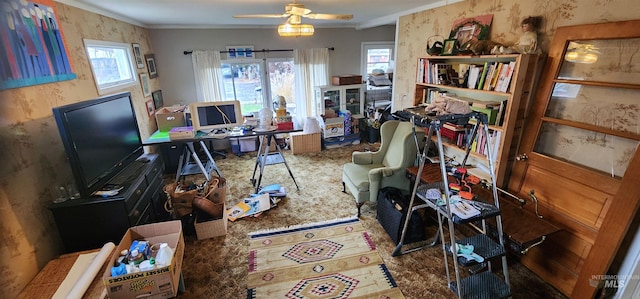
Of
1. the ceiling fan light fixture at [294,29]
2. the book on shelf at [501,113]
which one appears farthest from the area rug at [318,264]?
the ceiling fan light fixture at [294,29]

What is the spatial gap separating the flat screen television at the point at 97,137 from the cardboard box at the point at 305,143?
2.44 meters

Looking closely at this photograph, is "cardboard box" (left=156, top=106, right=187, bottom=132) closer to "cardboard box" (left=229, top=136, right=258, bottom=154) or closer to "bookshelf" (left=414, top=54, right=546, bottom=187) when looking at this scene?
"cardboard box" (left=229, top=136, right=258, bottom=154)

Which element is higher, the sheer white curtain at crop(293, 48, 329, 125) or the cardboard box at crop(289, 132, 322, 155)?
the sheer white curtain at crop(293, 48, 329, 125)

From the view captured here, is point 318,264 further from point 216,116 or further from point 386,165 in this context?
point 216,116

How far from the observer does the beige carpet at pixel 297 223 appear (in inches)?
76.5

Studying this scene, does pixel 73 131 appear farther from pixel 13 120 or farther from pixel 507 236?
pixel 507 236

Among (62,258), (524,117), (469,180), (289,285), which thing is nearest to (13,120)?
(62,258)

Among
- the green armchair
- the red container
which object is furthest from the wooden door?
the red container

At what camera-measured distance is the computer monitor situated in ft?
10.5

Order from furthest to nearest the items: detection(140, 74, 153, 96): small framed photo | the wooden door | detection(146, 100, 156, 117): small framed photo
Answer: detection(146, 100, 156, 117): small framed photo
detection(140, 74, 153, 96): small framed photo
the wooden door

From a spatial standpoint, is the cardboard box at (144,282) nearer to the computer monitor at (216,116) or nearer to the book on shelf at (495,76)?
the computer monitor at (216,116)

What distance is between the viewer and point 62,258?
1850 mm

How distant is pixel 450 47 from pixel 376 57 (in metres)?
3.15

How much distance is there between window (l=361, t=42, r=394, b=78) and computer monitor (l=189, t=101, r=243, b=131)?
330 centimetres
